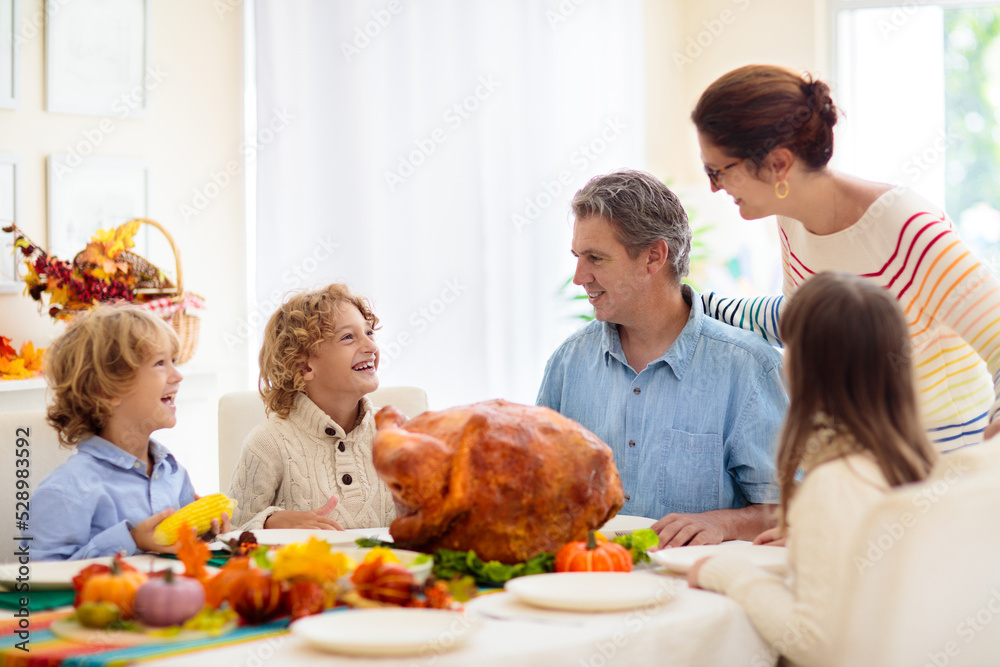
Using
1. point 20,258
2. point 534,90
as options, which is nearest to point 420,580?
point 20,258

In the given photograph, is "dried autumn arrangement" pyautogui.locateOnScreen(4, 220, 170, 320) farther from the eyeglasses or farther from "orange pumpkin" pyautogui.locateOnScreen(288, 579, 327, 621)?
"orange pumpkin" pyautogui.locateOnScreen(288, 579, 327, 621)

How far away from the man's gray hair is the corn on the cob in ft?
3.14

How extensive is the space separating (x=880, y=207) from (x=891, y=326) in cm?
58

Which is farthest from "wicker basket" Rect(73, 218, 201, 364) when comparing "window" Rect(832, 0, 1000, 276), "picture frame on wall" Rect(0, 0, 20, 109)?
"window" Rect(832, 0, 1000, 276)

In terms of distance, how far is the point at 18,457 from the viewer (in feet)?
6.20

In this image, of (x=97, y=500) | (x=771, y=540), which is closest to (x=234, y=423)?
(x=97, y=500)

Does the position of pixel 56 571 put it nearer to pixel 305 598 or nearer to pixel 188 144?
pixel 305 598

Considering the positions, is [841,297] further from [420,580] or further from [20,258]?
[20,258]

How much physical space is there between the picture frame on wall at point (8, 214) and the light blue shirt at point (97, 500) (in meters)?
1.59

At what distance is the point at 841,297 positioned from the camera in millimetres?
1220

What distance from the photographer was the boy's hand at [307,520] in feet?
5.84

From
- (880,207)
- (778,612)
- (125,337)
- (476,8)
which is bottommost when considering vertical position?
(778,612)

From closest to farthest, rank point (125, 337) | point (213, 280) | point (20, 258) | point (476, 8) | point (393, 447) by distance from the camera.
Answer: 1. point (393, 447)
2. point (125, 337)
3. point (20, 258)
4. point (213, 280)
5. point (476, 8)

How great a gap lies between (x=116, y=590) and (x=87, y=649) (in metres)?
0.09
